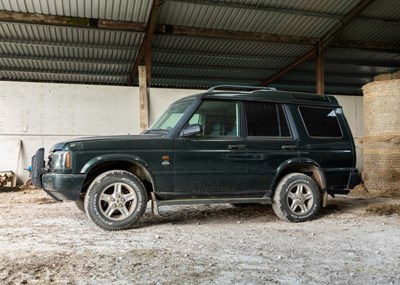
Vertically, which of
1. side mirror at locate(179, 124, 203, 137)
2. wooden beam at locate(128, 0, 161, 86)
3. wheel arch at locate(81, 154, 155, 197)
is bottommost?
wheel arch at locate(81, 154, 155, 197)

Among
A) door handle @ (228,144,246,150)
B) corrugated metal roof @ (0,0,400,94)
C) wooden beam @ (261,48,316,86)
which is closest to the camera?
door handle @ (228,144,246,150)

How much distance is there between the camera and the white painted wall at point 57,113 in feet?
33.4

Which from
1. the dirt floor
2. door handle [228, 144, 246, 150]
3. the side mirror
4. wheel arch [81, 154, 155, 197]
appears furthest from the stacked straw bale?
wheel arch [81, 154, 155, 197]

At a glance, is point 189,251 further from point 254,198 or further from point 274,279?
point 254,198

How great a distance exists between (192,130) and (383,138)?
5.59 m

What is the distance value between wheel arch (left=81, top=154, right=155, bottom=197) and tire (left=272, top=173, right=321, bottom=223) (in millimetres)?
1821

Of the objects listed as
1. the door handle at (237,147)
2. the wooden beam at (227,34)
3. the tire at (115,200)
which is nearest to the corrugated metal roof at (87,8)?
the wooden beam at (227,34)

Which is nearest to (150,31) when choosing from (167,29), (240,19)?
(167,29)

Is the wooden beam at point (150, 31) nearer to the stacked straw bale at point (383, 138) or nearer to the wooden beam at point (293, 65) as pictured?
the stacked straw bale at point (383, 138)

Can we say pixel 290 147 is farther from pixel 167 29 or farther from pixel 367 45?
pixel 367 45

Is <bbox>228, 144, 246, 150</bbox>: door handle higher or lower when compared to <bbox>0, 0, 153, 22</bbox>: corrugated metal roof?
Result: lower

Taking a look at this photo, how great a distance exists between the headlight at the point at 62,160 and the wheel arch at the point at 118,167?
0.19 m

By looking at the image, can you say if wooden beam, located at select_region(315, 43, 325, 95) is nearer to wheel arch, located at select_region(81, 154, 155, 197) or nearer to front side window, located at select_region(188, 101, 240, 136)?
front side window, located at select_region(188, 101, 240, 136)

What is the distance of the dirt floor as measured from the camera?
9.24ft
